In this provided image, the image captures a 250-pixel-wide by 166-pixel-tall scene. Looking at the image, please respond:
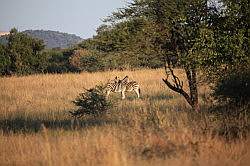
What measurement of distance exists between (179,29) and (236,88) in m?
3.24

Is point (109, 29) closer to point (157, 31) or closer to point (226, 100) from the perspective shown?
point (157, 31)

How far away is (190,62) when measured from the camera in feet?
43.8

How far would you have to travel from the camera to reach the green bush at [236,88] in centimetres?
1132

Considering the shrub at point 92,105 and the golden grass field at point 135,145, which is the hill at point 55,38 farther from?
the golden grass field at point 135,145

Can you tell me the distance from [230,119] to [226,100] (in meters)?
0.78

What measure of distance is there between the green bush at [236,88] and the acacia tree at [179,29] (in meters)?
1.56

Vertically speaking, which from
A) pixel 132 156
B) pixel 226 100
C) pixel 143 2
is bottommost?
pixel 132 156

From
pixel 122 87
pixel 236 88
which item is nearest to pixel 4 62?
pixel 122 87

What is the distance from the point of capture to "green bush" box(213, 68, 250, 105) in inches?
446

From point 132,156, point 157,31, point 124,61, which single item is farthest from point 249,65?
point 132,156

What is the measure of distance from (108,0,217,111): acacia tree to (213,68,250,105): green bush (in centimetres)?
156

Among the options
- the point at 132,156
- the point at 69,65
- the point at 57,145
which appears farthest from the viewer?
the point at 69,65

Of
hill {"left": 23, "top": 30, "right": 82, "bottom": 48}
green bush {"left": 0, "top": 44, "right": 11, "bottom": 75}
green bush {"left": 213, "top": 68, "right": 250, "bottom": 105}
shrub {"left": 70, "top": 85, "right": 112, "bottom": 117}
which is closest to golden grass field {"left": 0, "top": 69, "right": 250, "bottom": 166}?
green bush {"left": 213, "top": 68, "right": 250, "bottom": 105}

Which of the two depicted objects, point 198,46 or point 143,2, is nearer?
point 198,46
